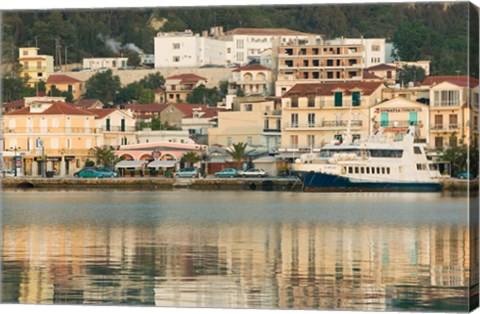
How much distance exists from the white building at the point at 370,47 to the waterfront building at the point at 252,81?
133 inches

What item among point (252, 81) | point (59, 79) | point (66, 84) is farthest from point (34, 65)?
point (252, 81)

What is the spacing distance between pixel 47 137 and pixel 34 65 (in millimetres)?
1376

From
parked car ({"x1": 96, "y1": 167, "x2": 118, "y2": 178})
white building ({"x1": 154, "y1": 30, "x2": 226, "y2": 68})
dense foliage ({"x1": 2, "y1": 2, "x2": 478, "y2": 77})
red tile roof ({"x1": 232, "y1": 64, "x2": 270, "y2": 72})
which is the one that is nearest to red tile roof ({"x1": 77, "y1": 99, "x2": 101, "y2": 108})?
dense foliage ({"x1": 2, "y1": 2, "x2": 478, "y2": 77})

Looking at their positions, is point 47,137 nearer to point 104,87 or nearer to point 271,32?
point 104,87

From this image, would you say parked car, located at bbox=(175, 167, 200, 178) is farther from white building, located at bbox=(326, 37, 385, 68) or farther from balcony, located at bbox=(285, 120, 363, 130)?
white building, located at bbox=(326, 37, 385, 68)

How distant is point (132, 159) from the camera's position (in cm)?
1992

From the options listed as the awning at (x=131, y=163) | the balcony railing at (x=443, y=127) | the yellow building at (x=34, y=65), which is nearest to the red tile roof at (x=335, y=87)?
the balcony railing at (x=443, y=127)

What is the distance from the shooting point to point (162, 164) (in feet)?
67.5

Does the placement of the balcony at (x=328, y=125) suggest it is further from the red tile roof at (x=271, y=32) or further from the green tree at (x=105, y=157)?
the green tree at (x=105, y=157)

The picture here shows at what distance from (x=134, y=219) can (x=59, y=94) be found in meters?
1.98

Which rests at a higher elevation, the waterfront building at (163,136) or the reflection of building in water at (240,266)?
the waterfront building at (163,136)

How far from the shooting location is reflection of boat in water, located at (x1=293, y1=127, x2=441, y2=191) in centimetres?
1978

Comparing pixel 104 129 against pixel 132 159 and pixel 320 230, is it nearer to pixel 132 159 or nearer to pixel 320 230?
pixel 132 159

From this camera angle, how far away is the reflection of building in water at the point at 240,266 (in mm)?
9453
